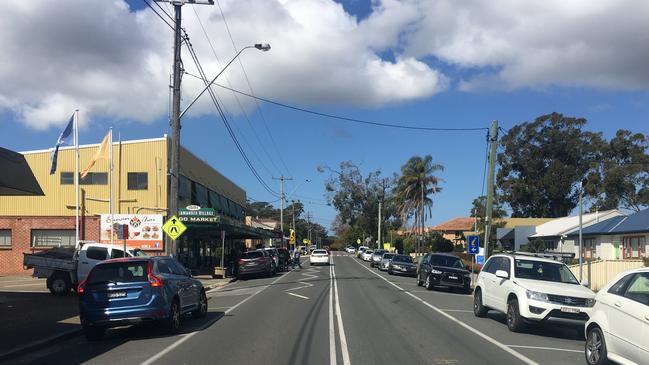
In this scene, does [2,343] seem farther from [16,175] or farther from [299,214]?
[299,214]

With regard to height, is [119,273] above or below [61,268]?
above

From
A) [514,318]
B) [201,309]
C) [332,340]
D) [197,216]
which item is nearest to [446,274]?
[514,318]

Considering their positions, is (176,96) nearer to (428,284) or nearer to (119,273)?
(119,273)

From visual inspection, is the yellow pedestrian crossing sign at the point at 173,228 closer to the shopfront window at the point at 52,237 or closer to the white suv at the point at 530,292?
the white suv at the point at 530,292

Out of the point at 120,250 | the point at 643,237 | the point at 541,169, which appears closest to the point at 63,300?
the point at 120,250

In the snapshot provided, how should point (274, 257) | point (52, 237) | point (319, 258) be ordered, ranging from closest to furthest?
point (52, 237) < point (274, 257) < point (319, 258)

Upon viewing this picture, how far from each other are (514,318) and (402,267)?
24824 millimetres

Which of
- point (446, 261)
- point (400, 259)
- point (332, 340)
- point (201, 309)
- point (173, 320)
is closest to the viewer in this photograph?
point (332, 340)

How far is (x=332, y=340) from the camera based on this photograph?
11.7m

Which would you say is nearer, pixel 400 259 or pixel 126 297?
pixel 126 297

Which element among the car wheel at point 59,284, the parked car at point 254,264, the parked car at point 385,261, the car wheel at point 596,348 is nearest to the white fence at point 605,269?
the car wheel at point 596,348

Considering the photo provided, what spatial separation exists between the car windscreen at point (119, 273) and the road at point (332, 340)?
120 centimetres

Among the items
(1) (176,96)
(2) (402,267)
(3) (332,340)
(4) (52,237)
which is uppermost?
(1) (176,96)

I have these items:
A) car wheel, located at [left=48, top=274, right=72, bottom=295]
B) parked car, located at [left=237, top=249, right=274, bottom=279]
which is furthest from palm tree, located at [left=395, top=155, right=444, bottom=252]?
car wheel, located at [left=48, top=274, right=72, bottom=295]
